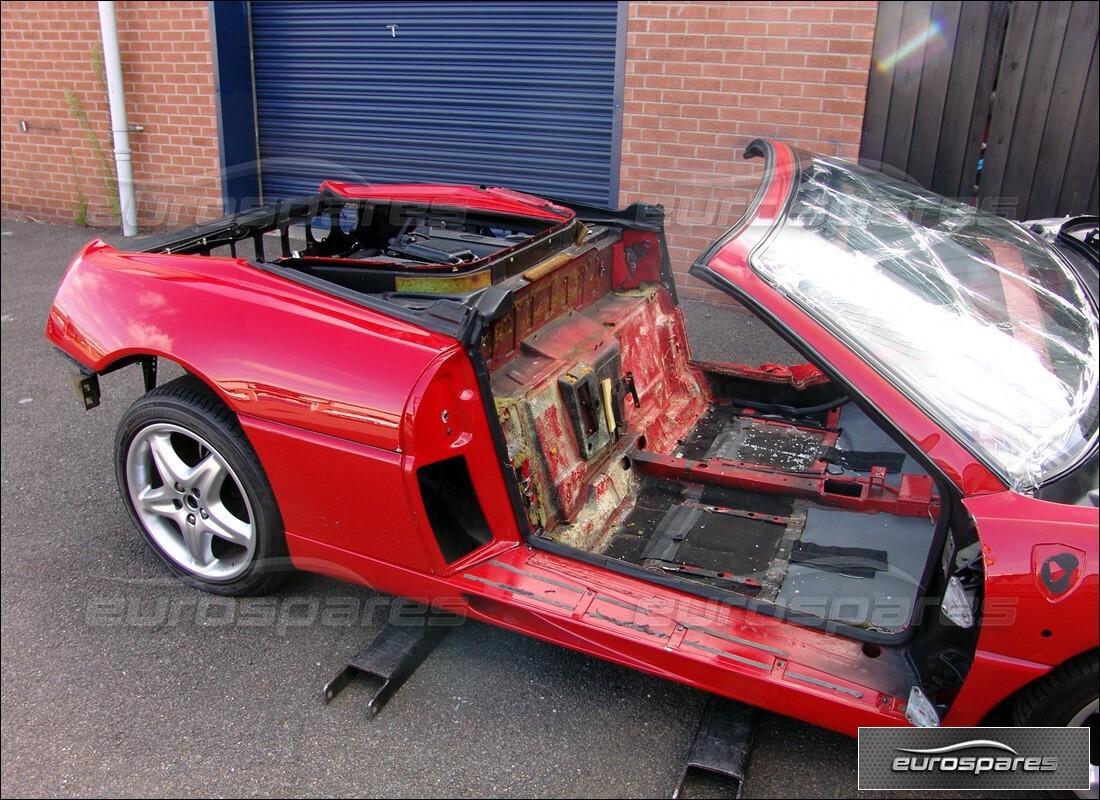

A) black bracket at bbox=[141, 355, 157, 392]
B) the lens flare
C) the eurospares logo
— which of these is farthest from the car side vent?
the lens flare

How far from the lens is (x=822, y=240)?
258cm

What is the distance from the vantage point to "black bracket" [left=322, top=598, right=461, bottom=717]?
8.97 feet

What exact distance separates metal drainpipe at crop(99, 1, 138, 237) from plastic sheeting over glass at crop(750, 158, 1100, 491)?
24.4ft

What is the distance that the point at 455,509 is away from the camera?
9.40ft

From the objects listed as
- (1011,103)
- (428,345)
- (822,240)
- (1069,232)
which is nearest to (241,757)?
(428,345)

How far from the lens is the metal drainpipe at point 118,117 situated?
A: 8.00 metres

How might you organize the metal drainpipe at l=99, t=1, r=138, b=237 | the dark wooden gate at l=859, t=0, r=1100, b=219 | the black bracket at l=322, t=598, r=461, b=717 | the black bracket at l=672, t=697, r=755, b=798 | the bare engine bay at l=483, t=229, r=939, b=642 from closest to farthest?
the black bracket at l=672, t=697, r=755, b=798
the black bracket at l=322, t=598, r=461, b=717
the bare engine bay at l=483, t=229, r=939, b=642
the dark wooden gate at l=859, t=0, r=1100, b=219
the metal drainpipe at l=99, t=1, r=138, b=237

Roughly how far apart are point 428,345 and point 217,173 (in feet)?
21.7

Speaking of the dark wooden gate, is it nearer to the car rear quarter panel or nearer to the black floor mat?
the black floor mat

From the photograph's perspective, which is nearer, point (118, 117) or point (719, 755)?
point (719, 755)

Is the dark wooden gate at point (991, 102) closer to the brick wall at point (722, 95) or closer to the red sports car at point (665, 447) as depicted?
the brick wall at point (722, 95)

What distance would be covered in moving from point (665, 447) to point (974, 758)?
5.56 feet

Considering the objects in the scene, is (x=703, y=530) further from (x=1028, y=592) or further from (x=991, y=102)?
(x=991, y=102)

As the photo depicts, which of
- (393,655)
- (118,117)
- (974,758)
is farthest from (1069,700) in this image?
(118,117)
